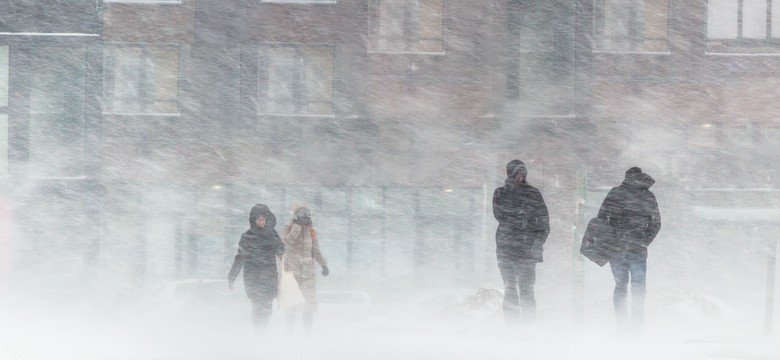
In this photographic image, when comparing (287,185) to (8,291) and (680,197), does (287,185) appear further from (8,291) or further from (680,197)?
(680,197)

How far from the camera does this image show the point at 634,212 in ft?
33.1

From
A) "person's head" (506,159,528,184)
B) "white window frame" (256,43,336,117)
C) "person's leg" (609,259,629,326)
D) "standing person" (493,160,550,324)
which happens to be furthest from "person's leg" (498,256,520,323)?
"white window frame" (256,43,336,117)

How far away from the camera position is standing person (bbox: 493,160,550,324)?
1016cm

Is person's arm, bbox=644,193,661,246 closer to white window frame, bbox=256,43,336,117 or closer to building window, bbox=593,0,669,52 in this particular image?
building window, bbox=593,0,669,52

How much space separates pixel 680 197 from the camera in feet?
97.4

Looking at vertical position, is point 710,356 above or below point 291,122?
below

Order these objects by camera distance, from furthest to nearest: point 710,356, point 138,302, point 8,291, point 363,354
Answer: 1. point 8,291
2. point 138,302
3. point 363,354
4. point 710,356

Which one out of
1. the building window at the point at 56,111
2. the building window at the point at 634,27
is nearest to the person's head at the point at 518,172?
the building window at the point at 634,27

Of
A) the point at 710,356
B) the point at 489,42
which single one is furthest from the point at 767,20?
the point at 710,356

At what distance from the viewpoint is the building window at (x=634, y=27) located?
97.2 ft

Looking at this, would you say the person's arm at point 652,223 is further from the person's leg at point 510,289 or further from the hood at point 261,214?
the hood at point 261,214

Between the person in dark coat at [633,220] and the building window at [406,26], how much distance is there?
19773 millimetres

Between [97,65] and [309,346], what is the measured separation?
2069cm

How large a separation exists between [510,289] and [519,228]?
2.29 ft
